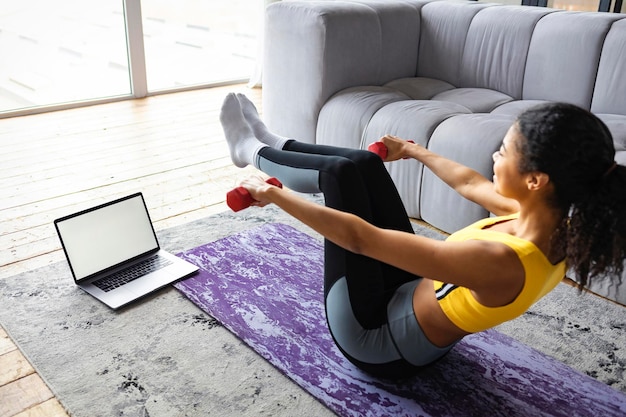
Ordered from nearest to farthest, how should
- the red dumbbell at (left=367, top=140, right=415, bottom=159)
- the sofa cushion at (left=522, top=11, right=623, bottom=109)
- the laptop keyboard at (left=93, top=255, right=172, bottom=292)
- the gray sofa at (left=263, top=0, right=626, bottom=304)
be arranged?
1. the red dumbbell at (left=367, top=140, right=415, bottom=159)
2. the laptop keyboard at (left=93, top=255, right=172, bottom=292)
3. the gray sofa at (left=263, top=0, right=626, bottom=304)
4. the sofa cushion at (left=522, top=11, right=623, bottom=109)

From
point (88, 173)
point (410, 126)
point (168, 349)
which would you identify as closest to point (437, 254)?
point (168, 349)

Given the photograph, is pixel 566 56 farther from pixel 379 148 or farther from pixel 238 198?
pixel 238 198

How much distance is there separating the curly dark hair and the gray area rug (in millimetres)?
695

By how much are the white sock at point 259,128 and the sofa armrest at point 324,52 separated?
84 cm

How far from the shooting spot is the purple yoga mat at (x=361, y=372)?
4.66 feet

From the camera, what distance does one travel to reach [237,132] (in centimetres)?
182

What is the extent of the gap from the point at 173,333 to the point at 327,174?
66cm

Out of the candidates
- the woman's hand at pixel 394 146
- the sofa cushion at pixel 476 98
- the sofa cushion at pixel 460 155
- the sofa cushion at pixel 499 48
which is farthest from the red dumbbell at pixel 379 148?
the sofa cushion at pixel 499 48

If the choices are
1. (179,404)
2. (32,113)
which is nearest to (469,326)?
(179,404)

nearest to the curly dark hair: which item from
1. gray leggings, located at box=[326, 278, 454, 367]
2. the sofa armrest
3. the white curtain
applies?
gray leggings, located at box=[326, 278, 454, 367]

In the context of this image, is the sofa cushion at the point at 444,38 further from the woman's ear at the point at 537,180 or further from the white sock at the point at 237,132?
the woman's ear at the point at 537,180

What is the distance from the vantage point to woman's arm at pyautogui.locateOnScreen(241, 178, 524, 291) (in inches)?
42.1

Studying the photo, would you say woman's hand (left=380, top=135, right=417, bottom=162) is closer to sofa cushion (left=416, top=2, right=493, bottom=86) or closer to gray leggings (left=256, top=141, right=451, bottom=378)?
gray leggings (left=256, top=141, right=451, bottom=378)

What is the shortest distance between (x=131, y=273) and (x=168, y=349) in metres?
0.42
